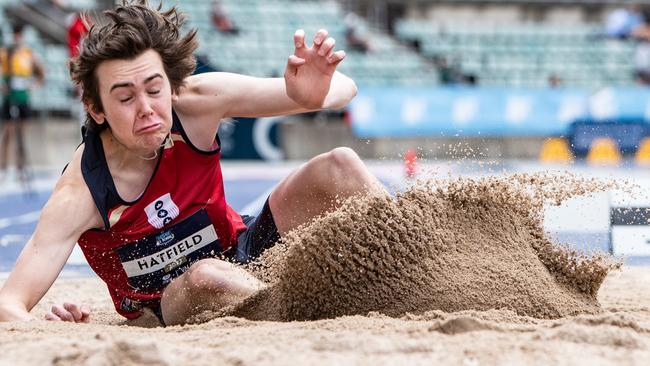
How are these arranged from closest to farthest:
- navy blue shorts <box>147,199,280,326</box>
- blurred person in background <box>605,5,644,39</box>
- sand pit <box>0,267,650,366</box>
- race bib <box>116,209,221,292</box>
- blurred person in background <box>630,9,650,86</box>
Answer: sand pit <box>0,267,650,366</box> < race bib <box>116,209,221,292</box> < navy blue shorts <box>147,199,280,326</box> < blurred person in background <box>630,9,650,86</box> < blurred person in background <box>605,5,644,39</box>

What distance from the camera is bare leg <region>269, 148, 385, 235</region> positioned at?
3.86m

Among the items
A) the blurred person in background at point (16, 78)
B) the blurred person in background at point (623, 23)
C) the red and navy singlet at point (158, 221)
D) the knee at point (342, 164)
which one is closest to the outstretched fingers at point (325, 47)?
the knee at point (342, 164)

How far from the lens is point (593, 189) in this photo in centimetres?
423

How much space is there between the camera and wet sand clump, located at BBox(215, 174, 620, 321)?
357 cm

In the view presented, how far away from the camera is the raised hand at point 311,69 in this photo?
147 inches


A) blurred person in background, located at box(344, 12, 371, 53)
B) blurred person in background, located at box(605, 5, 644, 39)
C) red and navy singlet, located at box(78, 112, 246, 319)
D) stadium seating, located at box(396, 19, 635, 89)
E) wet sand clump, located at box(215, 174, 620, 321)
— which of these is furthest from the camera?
blurred person in background, located at box(605, 5, 644, 39)

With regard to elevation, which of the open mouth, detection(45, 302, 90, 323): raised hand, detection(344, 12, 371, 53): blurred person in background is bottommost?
detection(344, 12, 371, 53): blurred person in background

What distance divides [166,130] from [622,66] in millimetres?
22111

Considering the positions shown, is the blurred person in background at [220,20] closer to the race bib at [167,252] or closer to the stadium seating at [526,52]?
the stadium seating at [526,52]

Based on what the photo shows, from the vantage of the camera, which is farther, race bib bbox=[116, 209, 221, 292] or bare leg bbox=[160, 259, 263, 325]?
race bib bbox=[116, 209, 221, 292]

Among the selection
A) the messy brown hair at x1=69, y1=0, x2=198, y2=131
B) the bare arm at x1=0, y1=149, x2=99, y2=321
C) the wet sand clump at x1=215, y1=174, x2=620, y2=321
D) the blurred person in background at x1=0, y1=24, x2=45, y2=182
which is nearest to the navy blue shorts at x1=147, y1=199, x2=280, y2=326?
the wet sand clump at x1=215, y1=174, x2=620, y2=321

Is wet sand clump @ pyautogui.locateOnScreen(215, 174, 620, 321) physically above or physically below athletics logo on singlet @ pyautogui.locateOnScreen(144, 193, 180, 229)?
below

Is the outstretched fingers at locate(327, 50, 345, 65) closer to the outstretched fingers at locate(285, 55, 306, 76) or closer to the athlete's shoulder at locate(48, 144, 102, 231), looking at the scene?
the outstretched fingers at locate(285, 55, 306, 76)

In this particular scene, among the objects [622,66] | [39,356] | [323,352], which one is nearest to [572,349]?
[323,352]
